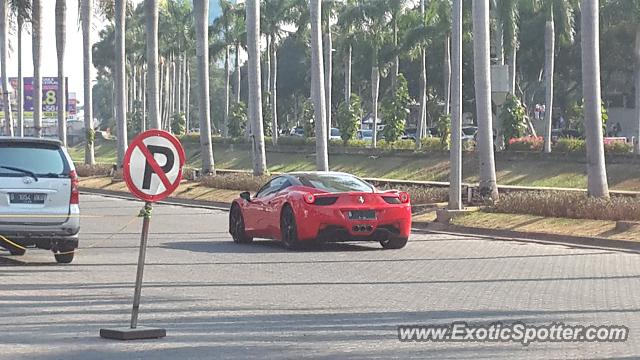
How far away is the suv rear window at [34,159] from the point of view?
17.0 meters

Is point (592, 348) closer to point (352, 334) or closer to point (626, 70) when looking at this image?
point (352, 334)

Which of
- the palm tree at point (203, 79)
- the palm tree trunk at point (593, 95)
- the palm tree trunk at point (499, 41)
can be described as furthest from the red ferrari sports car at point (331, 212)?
the palm tree trunk at point (499, 41)

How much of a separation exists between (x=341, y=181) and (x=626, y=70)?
190 feet

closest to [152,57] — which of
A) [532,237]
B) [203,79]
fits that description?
[203,79]

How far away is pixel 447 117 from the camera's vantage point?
56219 millimetres

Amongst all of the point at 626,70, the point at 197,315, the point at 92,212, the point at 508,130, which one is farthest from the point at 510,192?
the point at 626,70

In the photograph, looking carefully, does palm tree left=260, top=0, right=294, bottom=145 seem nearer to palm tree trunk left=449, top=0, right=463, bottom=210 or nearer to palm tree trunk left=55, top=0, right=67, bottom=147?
palm tree trunk left=55, top=0, right=67, bottom=147

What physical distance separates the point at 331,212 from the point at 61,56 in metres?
39.0

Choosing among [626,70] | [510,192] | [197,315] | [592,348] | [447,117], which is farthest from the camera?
[626,70]

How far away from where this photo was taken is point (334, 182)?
20.7m

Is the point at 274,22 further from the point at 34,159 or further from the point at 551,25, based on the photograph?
the point at 34,159

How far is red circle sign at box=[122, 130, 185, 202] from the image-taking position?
36.7ft

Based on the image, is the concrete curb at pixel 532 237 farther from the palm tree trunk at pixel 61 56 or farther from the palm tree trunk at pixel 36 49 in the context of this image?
the palm tree trunk at pixel 36 49

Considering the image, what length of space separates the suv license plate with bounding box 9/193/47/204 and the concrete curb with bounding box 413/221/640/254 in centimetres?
1002
